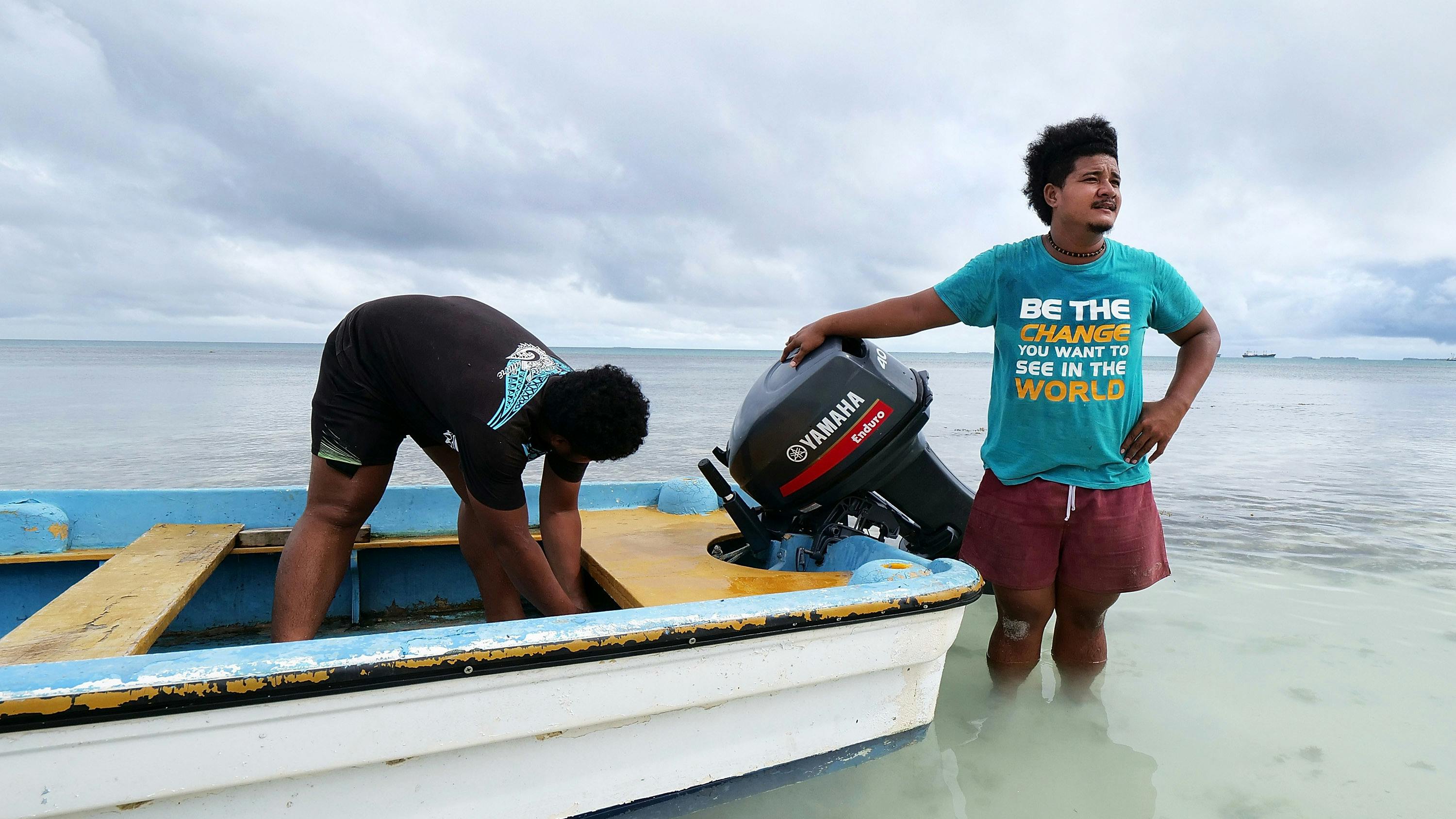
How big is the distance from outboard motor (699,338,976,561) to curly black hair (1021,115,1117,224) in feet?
2.45

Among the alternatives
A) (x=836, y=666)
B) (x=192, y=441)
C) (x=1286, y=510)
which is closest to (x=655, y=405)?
(x=192, y=441)

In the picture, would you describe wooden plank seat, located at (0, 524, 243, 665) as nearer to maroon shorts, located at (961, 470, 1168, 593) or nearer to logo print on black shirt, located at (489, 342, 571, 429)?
logo print on black shirt, located at (489, 342, 571, 429)

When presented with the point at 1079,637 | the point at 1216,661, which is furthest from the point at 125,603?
the point at 1216,661

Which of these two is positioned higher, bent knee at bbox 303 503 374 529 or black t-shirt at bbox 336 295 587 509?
black t-shirt at bbox 336 295 587 509

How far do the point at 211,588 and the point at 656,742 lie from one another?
82.7 inches

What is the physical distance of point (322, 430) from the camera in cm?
215

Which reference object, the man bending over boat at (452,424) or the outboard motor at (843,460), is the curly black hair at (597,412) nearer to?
the man bending over boat at (452,424)

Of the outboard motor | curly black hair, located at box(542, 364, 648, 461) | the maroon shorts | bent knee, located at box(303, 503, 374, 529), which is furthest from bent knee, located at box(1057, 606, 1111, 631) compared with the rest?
bent knee, located at box(303, 503, 374, 529)

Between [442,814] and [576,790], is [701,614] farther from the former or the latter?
[442,814]

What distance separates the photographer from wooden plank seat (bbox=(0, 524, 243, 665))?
158 cm

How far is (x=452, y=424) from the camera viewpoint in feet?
6.54

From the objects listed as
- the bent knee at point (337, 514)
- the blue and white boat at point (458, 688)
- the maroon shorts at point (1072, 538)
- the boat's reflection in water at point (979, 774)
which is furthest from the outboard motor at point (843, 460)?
A: the bent knee at point (337, 514)

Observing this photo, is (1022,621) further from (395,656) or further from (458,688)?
(395,656)

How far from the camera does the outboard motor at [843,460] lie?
2.52 meters
